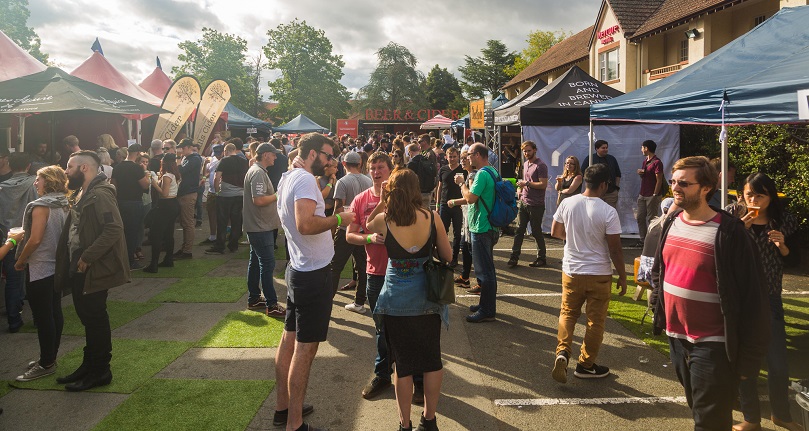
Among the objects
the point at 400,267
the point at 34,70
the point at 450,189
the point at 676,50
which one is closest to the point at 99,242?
the point at 400,267

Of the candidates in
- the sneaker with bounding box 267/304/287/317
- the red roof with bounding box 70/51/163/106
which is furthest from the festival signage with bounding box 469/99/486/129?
the sneaker with bounding box 267/304/287/317

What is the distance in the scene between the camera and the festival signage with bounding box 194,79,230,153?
14242mm

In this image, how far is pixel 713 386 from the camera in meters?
2.74

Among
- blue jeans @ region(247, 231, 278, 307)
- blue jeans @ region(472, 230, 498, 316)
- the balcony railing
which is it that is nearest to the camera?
blue jeans @ region(472, 230, 498, 316)

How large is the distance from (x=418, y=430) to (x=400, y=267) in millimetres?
1035

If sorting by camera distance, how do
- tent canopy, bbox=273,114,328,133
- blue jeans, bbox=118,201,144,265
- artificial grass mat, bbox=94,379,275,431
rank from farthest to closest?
1. tent canopy, bbox=273,114,328,133
2. blue jeans, bbox=118,201,144,265
3. artificial grass mat, bbox=94,379,275,431

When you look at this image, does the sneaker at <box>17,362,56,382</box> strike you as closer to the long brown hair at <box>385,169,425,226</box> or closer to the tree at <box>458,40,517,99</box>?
the long brown hair at <box>385,169,425,226</box>

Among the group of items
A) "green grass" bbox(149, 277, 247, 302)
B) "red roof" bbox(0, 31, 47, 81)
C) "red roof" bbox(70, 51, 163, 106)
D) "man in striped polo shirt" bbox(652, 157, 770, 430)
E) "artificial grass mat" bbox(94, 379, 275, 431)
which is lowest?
"artificial grass mat" bbox(94, 379, 275, 431)

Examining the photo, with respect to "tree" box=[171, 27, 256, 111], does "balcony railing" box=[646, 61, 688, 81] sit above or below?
below

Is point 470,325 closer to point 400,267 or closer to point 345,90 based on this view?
point 400,267

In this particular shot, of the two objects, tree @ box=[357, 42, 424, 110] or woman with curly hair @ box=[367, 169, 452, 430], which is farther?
tree @ box=[357, 42, 424, 110]

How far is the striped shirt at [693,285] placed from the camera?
109 inches

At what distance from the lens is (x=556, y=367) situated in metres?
4.20

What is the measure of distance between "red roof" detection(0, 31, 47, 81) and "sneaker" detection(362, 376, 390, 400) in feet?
32.8
